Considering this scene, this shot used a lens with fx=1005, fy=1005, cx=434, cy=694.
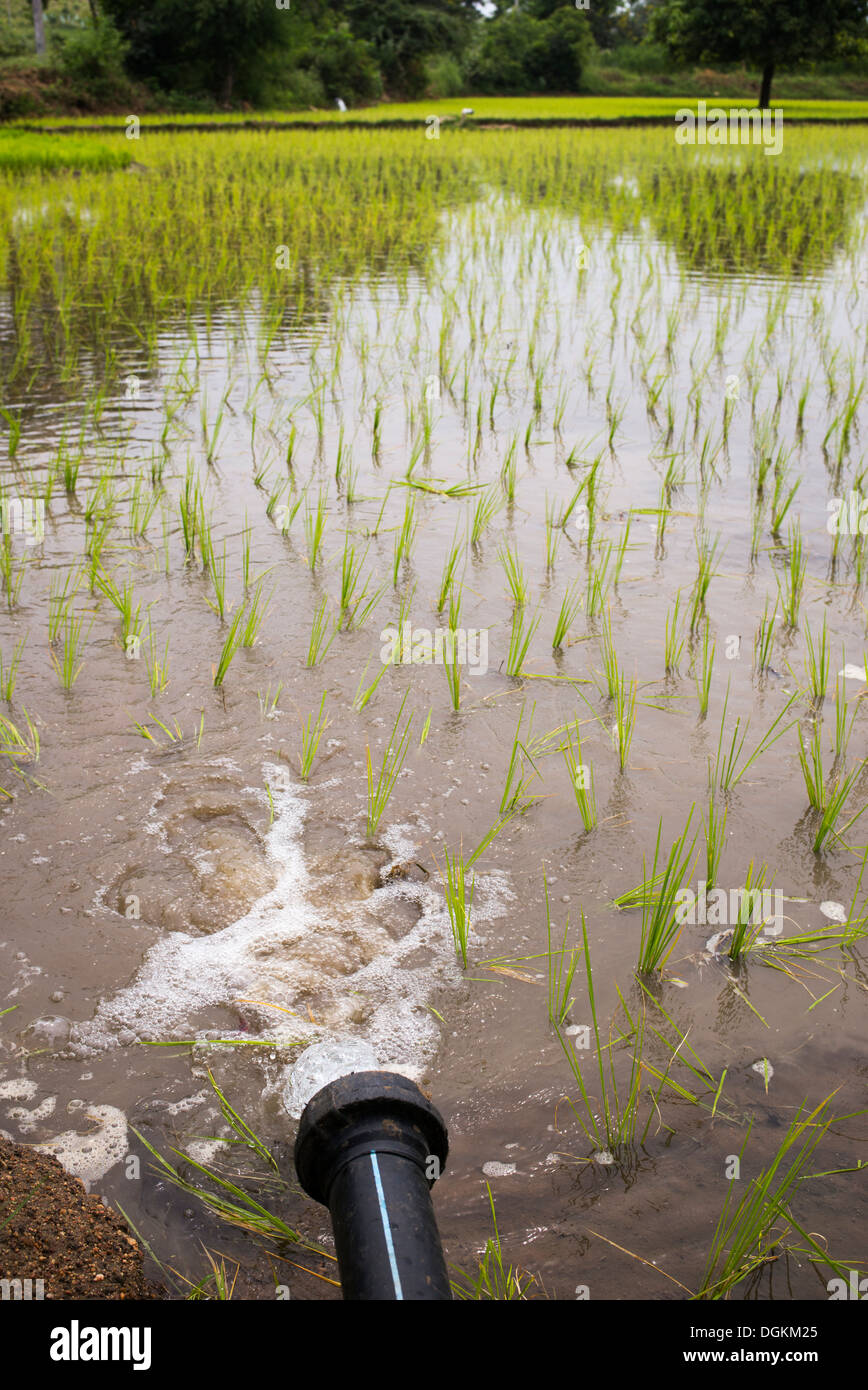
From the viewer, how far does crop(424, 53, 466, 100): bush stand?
38.2m

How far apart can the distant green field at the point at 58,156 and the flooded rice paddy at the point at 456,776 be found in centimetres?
879

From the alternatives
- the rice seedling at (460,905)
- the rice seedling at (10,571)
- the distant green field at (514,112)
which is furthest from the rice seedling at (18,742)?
the distant green field at (514,112)

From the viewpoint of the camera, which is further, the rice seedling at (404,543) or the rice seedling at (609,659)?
the rice seedling at (404,543)

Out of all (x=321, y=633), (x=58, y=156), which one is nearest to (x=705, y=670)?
(x=321, y=633)

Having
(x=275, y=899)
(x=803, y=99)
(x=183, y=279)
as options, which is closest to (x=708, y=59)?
(x=803, y=99)

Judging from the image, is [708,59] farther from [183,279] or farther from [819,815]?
[819,815]

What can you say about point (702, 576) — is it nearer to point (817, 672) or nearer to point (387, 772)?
point (817, 672)

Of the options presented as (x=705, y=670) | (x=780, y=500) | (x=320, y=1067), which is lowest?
(x=320, y=1067)

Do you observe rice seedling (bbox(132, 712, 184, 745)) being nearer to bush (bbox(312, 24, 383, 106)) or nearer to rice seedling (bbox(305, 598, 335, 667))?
rice seedling (bbox(305, 598, 335, 667))

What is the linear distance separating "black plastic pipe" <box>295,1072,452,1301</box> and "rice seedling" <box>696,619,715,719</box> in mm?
1652

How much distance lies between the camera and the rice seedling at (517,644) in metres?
2.95

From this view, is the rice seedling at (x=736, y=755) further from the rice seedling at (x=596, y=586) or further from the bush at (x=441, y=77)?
the bush at (x=441, y=77)

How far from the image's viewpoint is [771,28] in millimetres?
29047

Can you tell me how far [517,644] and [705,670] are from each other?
0.55m
